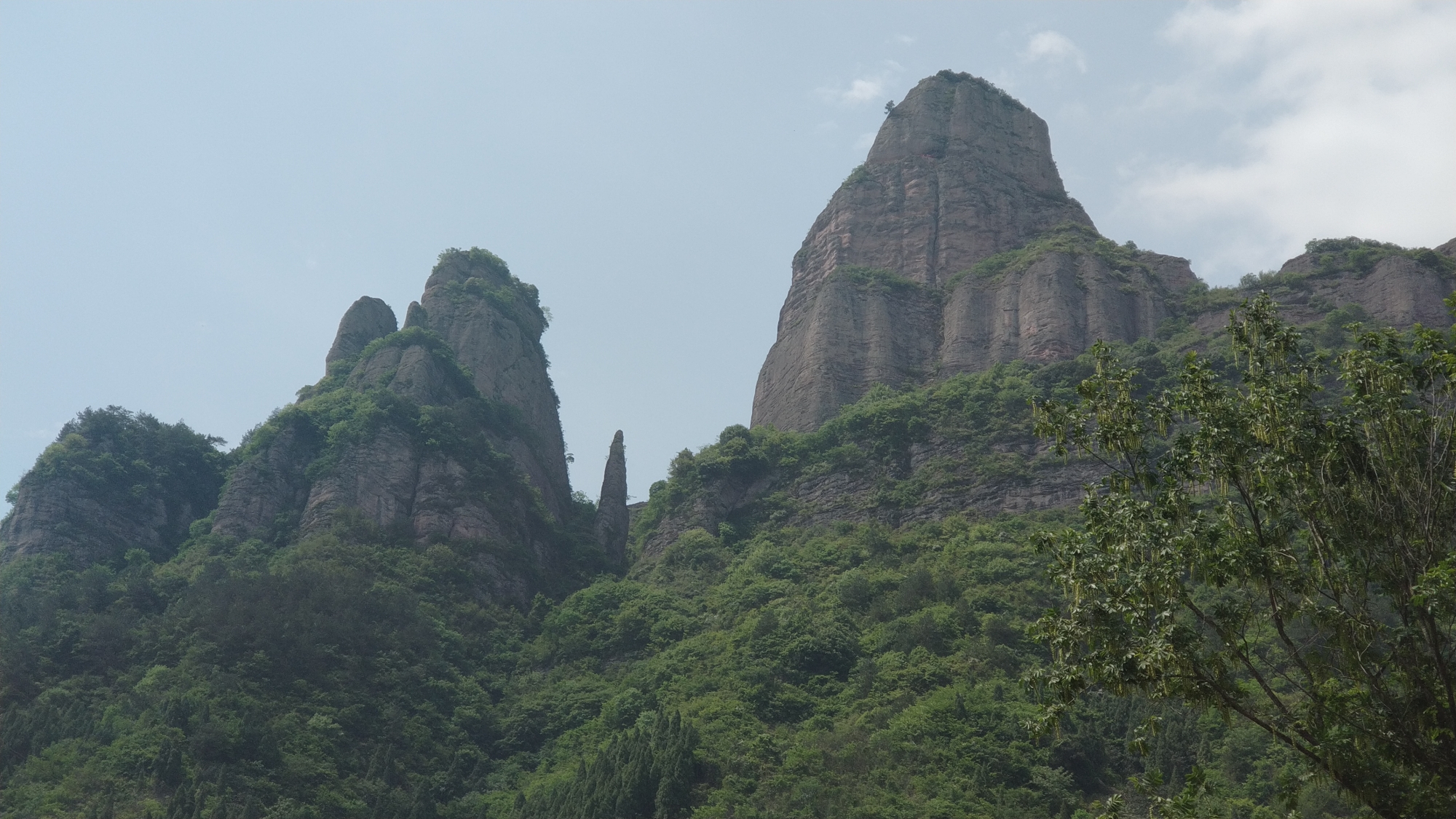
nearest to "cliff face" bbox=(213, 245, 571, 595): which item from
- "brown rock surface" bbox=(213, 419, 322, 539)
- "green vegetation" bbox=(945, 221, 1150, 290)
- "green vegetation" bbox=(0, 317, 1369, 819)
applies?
"brown rock surface" bbox=(213, 419, 322, 539)

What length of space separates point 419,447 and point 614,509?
35.6 ft

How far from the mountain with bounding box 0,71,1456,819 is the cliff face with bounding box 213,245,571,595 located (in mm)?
204

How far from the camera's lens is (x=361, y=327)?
239 feet

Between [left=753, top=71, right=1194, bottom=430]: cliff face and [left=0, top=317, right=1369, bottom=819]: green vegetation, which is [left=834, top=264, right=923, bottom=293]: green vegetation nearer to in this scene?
[left=753, top=71, right=1194, bottom=430]: cliff face

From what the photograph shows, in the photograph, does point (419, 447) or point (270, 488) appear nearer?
point (270, 488)

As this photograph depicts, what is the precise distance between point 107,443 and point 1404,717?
184 feet

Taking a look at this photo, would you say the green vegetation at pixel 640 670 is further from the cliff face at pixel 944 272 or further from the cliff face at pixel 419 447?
the cliff face at pixel 944 272

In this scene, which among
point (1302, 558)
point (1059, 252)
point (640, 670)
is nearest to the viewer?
point (1302, 558)

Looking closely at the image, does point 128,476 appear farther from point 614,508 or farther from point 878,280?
point 878,280

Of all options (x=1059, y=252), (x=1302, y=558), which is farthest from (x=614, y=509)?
(x=1302, y=558)

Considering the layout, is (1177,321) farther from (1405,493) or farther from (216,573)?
(1405,493)

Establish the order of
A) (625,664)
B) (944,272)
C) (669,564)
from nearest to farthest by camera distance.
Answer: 1. (625,664)
2. (669,564)
3. (944,272)

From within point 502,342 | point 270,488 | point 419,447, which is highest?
point 502,342

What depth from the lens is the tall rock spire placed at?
63469 mm
